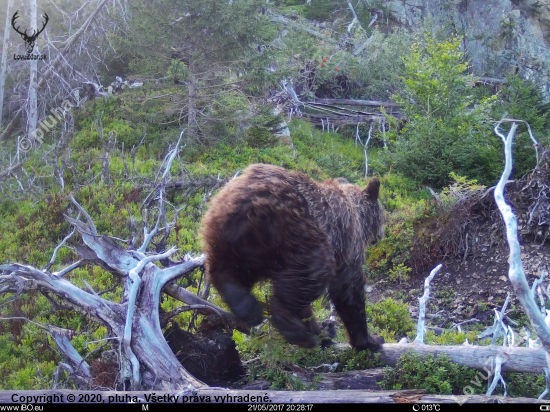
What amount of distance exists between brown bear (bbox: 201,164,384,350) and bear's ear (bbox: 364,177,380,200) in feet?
3.03

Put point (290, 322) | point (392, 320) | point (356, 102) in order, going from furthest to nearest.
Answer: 1. point (356, 102)
2. point (392, 320)
3. point (290, 322)

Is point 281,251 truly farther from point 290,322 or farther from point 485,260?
point 485,260

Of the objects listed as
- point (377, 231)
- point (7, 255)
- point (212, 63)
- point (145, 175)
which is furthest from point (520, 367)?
point (212, 63)

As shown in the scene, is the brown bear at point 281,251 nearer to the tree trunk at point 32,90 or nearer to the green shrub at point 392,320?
the green shrub at point 392,320

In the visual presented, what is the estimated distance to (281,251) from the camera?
434cm

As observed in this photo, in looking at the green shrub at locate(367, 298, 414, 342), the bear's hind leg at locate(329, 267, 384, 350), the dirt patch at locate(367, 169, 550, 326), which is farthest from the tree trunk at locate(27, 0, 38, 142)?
the bear's hind leg at locate(329, 267, 384, 350)

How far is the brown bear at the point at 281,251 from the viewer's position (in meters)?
4.30

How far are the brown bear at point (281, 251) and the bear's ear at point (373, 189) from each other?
0.92 meters

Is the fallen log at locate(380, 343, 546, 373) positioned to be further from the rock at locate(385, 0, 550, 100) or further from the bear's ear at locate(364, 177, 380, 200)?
the rock at locate(385, 0, 550, 100)

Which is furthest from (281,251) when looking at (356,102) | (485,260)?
(356,102)

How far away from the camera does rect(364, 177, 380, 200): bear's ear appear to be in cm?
554

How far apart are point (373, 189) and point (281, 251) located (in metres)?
1.76

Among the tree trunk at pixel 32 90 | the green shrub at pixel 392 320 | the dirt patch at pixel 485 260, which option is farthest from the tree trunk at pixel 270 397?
the tree trunk at pixel 32 90

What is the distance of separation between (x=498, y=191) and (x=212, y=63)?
10.6 meters
